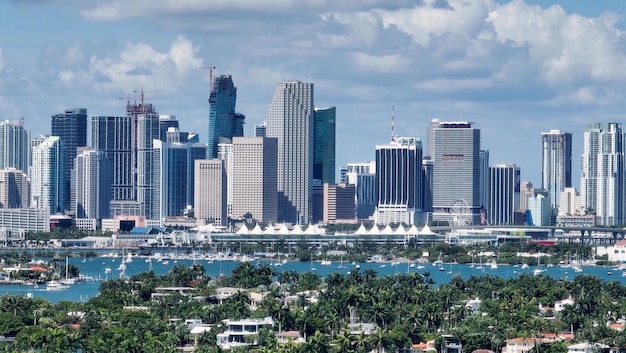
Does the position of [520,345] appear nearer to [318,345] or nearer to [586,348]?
[586,348]

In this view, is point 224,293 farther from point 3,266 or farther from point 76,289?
point 3,266

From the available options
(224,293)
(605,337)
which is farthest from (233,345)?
(224,293)

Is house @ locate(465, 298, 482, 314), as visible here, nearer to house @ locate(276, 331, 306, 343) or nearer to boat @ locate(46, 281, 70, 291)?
house @ locate(276, 331, 306, 343)

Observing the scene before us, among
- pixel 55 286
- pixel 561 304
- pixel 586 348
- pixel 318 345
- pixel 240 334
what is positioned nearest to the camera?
pixel 318 345

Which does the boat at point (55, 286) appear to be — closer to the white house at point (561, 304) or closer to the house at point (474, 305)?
the house at point (474, 305)

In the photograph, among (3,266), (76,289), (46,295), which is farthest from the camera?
(3,266)

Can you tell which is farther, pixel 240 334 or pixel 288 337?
pixel 240 334

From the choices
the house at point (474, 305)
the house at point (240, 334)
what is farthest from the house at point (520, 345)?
the house at point (474, 305)

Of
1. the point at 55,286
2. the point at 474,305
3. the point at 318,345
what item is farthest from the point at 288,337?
the point at 55,286
